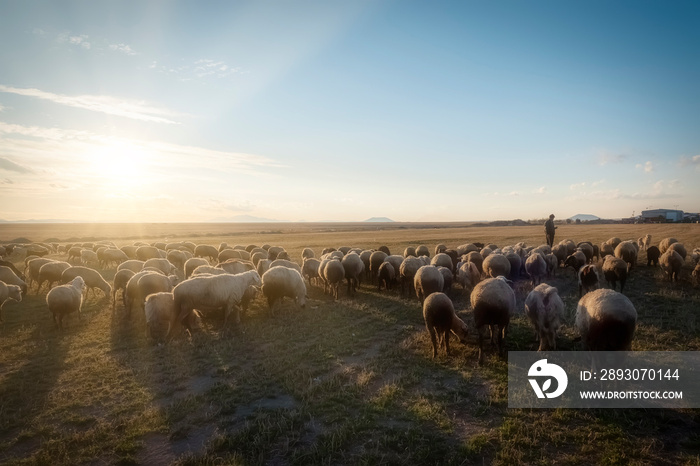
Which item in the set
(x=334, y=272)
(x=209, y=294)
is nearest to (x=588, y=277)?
(x=334, y=272)

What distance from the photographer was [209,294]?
1110 cm

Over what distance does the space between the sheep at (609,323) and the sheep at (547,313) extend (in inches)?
35.8

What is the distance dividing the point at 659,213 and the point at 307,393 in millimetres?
126824

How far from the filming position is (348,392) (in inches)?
279

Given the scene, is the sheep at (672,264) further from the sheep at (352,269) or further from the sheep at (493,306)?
the sheep at (352,269)

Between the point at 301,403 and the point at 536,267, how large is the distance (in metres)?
13.4

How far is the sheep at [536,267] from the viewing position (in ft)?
51.8

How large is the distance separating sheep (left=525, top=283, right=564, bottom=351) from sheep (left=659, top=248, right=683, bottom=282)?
38.7 feet

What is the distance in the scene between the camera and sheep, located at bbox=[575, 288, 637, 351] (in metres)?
6.65

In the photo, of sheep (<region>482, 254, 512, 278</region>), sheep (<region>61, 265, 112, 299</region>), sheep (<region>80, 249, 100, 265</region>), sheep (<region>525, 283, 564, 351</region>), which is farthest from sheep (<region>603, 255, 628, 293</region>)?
sheep (<region>80, 249, 100, 265</region>)

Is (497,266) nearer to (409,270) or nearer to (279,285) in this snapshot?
(409,270)

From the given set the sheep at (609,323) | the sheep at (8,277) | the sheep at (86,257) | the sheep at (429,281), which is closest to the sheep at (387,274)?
the sheep at (429,281)

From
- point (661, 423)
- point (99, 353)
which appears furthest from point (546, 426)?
point (99, 353)

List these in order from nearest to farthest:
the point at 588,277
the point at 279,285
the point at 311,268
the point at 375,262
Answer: the point at 279,285 < the point at 588,277 < the point at 311,268 < the point at 375,262
